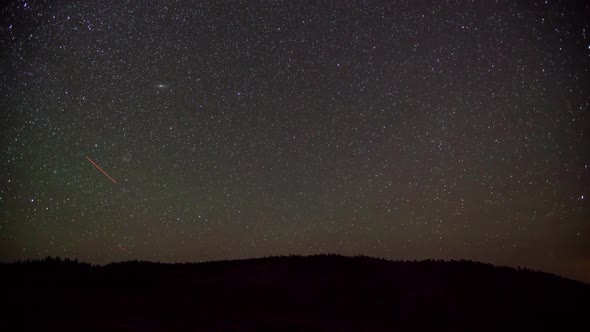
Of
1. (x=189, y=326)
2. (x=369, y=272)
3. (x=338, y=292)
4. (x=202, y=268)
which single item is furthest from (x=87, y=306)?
(x=369, y=272)

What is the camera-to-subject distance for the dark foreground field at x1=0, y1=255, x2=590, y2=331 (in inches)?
360

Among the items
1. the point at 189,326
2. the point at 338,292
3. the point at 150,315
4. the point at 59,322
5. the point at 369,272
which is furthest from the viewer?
the point at 369,272

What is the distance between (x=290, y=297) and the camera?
1308cm

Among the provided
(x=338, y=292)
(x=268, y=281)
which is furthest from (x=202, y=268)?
(x=338, y=292)

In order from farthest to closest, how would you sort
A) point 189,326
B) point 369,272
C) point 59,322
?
point 369,272
point 189,326
point 59,322

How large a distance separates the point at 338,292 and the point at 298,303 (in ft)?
5.42

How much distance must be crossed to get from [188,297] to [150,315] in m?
2.43

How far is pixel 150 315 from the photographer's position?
934cm

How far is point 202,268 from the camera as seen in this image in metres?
15.3

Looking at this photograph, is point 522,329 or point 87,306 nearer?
point 87,306

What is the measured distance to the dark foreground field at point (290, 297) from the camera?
9156 mm

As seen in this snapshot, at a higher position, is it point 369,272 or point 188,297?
point 369,272

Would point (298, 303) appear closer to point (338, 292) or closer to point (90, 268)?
point (338, 292)

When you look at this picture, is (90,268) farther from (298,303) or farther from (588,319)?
(588,319)
